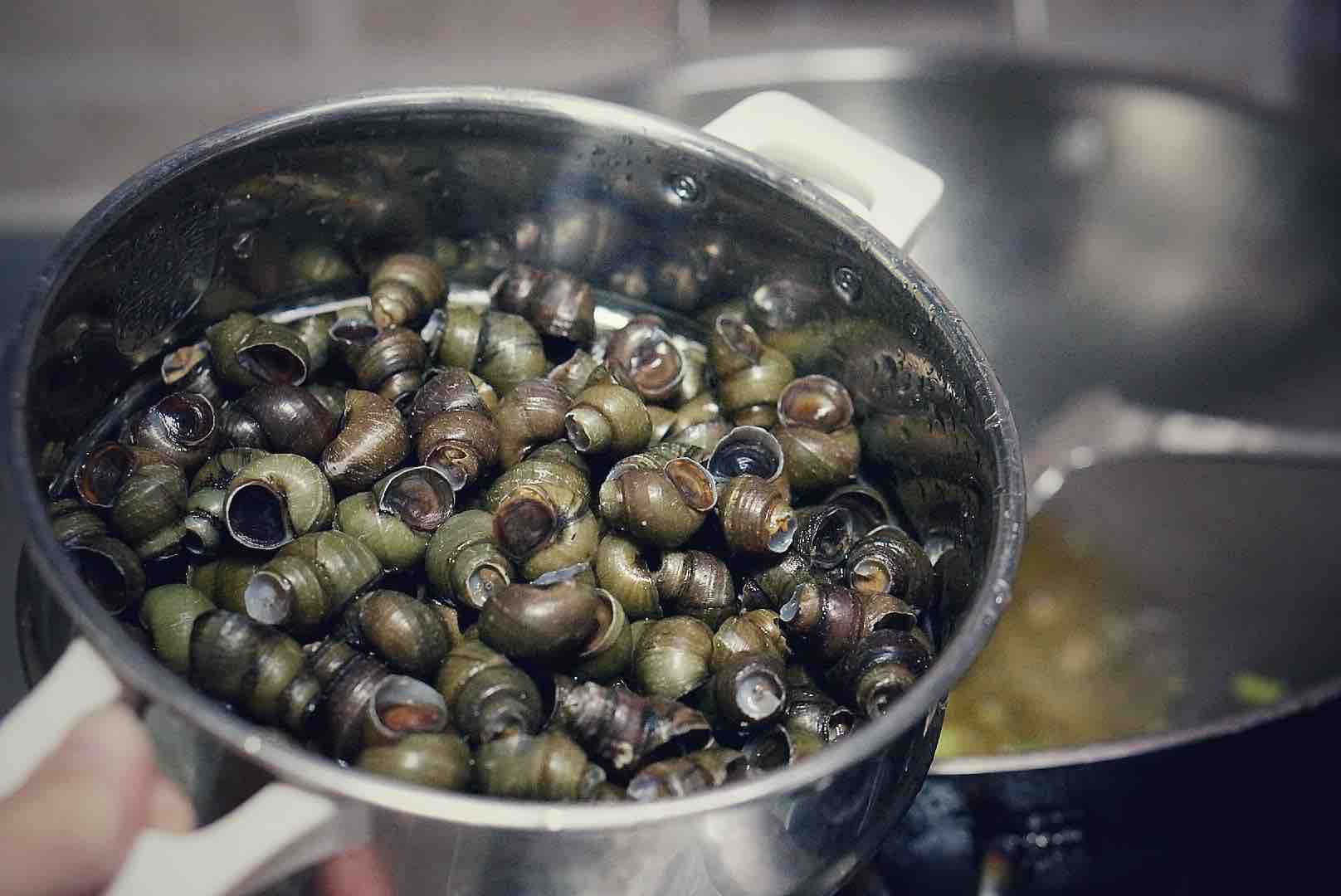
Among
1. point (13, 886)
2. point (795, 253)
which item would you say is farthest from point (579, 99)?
point (13, 886)

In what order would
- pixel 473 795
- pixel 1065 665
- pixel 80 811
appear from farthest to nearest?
pixel 1065 665, pixel 473 795, pixel 80 811

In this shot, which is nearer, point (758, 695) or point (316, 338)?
point (758, 695)

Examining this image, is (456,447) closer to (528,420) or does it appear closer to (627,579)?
(528,420)

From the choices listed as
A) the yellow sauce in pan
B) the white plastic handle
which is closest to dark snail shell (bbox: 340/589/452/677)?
the white plastic handle

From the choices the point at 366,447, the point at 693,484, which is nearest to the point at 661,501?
the point at 693,484

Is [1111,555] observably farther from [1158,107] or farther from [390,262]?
[390,262]

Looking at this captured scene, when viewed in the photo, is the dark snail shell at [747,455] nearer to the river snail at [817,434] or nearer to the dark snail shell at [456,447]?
the river snail at [817,434]
